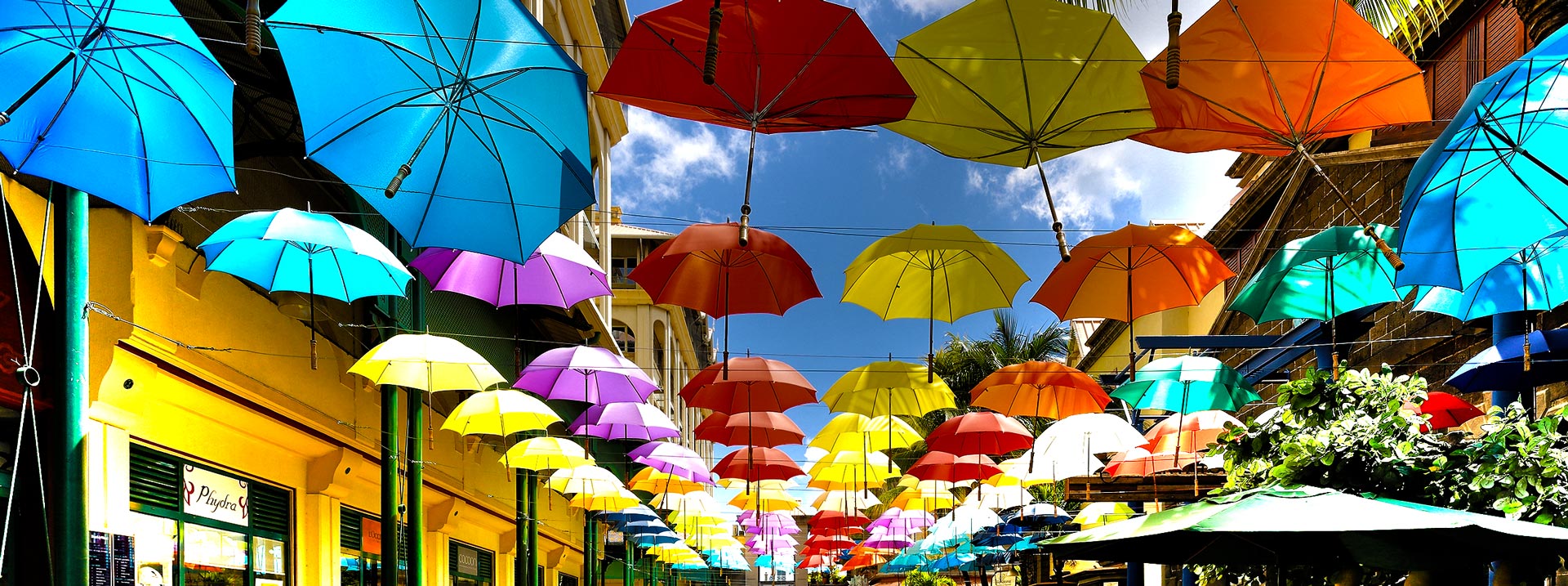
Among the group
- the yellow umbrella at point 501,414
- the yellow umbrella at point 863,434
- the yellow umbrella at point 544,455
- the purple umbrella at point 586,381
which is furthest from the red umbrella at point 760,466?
the yellow umbrella at point 501,414

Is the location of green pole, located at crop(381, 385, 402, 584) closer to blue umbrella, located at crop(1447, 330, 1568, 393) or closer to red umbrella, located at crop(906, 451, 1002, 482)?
blue umbrella, located at crop(1447, 330, 1568, 393)

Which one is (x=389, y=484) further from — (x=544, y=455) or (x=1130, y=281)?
(x=1130, y=281)

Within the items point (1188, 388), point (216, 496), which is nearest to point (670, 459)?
point (1188, 388)

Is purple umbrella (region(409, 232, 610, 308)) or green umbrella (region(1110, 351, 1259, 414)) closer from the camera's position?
purple umbrella (region(409, 232, 610, 308))

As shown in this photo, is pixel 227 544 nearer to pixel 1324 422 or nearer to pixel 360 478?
pixel 360 478

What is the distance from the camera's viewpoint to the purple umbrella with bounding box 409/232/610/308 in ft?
44.8

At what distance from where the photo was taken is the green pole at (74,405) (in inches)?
289

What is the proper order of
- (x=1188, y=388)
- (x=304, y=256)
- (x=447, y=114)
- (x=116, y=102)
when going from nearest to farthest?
1. (x=116, y=102)
2. (x=447, y=114)
3. (x=304, y=256)
4. (x=1188, y=388)

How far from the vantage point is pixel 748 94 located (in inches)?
353

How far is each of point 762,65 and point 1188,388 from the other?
9.21 meters

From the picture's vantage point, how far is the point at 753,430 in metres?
21.0

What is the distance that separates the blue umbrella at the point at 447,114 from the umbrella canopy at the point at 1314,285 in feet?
27.1

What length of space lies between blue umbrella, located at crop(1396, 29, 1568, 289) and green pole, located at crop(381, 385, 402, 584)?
30.6ft

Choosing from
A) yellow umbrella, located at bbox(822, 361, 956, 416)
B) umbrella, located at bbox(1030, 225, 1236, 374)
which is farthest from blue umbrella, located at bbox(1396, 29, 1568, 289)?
yellow umbrella, located at bbox(822, 361, 956, 416)
